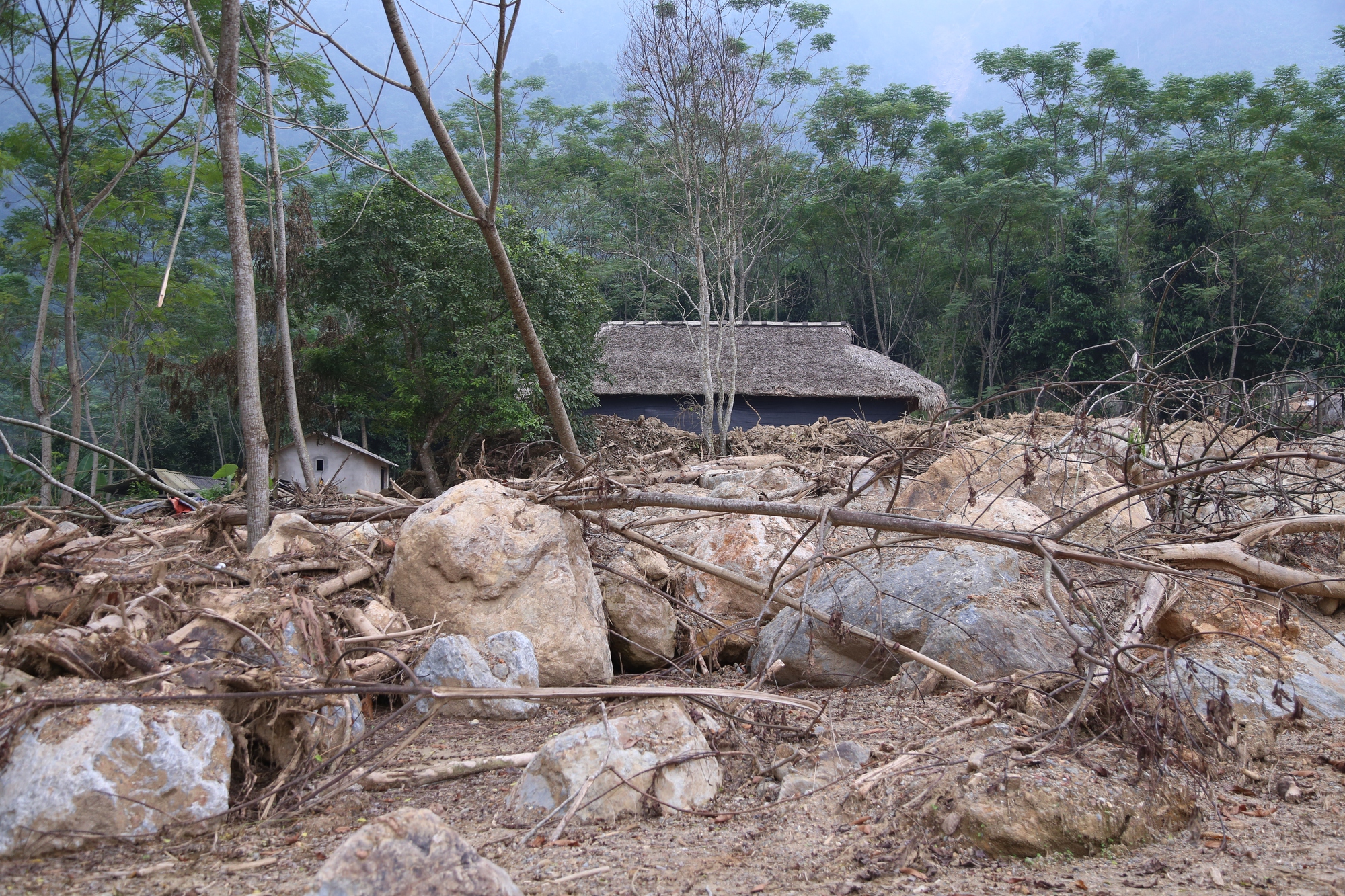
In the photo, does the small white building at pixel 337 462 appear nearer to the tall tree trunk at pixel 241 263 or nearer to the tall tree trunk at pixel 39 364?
the tall tree trunk at pixel 39 364

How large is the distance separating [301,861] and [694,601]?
2.96 metres

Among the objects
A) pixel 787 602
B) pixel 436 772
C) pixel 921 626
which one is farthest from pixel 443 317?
pixel 436 772

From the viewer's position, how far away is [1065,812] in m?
2.09

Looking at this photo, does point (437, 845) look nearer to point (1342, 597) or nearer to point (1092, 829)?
point (1092, 829)

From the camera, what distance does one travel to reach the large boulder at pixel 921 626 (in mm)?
3471

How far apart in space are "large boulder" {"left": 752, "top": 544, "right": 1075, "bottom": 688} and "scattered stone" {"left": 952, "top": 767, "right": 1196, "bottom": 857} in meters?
1.20

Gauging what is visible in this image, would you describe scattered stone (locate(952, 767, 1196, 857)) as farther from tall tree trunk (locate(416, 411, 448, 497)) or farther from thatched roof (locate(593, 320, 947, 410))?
thatched roof (locate(593, 320, 947, 410))

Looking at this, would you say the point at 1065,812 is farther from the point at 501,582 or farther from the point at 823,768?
the point at 501,582

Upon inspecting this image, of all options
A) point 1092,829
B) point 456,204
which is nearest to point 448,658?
point 1092,829

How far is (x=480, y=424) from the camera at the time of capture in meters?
14.5

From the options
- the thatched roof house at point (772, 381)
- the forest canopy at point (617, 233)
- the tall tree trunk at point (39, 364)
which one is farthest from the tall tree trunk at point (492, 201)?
the thatched roof house at point (772, 381)

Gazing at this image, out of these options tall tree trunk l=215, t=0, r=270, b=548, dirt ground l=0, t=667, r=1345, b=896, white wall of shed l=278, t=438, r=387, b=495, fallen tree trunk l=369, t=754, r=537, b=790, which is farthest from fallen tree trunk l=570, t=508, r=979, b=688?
white wall of shed l=278, t=438, r=387, b=495

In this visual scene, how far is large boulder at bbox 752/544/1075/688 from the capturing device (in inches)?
137

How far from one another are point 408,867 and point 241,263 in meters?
4.76
